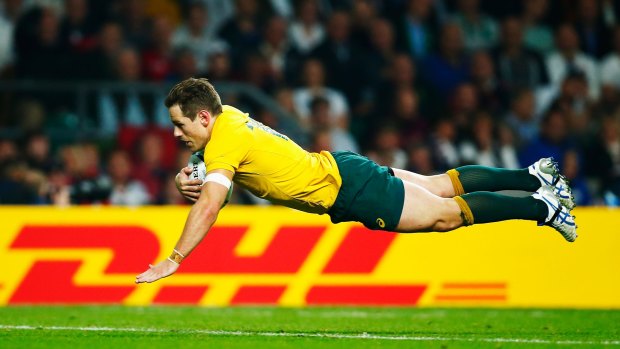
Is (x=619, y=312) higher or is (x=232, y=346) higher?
(x=232, y=346)

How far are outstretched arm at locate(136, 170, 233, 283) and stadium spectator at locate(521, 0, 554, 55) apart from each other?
33.8 feet

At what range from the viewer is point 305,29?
51.7ft

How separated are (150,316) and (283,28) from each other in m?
6.19

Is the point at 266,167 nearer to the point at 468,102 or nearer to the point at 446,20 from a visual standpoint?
the point at 468,102

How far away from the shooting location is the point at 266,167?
830 centimetres

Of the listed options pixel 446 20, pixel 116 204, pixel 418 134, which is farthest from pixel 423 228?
pixel 446 20

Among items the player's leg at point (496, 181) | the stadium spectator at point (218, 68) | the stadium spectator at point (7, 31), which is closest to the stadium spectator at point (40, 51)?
the stadium spectator at point (7, 31)


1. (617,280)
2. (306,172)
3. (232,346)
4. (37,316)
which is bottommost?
(617,280)

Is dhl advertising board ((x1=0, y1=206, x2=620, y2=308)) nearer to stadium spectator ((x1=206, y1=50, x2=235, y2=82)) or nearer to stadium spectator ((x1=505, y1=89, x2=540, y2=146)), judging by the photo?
stadium spectator ((x1=206, y1=50, x2=235, y2=82))

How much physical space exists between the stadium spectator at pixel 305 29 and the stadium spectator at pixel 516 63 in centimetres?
262

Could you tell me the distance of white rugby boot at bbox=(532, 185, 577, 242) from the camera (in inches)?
346

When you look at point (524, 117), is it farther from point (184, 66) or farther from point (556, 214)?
point (556, 214)

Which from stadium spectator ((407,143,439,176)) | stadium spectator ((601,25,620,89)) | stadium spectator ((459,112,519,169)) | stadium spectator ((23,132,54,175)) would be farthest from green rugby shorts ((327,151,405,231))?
stadium spectator ((601,25,620,89))

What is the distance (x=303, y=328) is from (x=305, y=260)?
261 cm
